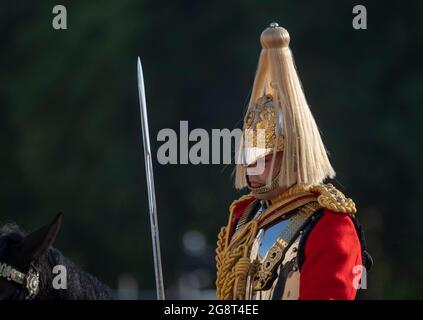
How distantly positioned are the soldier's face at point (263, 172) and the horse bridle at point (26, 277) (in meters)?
0.73

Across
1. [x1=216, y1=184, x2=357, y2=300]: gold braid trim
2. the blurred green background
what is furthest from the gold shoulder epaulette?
the blurred green background

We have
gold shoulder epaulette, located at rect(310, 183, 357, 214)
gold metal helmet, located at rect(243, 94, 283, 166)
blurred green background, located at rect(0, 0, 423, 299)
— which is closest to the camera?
gold shoulder epaulette, located at rect(310, 183, 357, 214)

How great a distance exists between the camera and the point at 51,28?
45.9 ft

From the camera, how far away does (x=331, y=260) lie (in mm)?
3967

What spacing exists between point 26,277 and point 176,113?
9.24m

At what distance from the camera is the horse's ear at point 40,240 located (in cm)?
394

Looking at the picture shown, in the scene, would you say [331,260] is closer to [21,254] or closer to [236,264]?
[236,264]

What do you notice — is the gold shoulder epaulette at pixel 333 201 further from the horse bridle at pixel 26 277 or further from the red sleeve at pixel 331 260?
the horse bridle at pixel 26 277

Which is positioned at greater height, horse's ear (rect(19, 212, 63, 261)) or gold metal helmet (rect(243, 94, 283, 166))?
gold metal helmet (rect(243, 94, 283, 166))

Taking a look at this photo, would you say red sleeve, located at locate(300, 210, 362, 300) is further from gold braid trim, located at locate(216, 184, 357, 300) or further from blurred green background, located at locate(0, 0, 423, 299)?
blurred green background, located at locate(0, 0, 423, 299)

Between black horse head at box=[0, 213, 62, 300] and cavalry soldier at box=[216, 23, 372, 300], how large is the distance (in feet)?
2.12

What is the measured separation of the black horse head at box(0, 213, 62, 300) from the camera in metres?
3.98

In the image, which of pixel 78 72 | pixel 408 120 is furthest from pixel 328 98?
pixel 78 72

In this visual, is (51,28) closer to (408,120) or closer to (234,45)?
(234,45)
